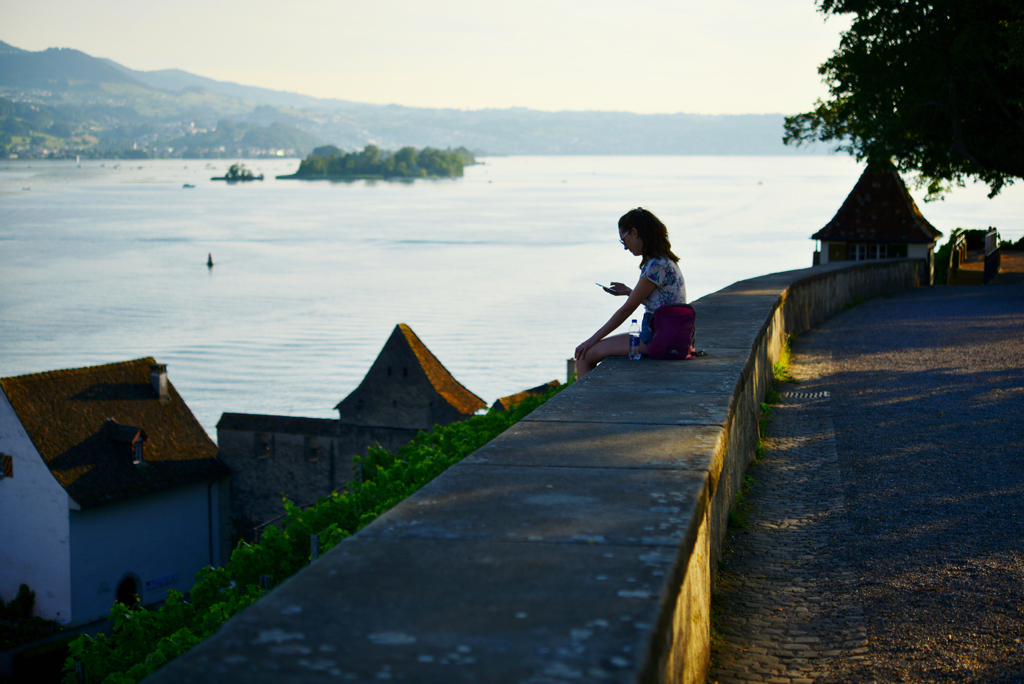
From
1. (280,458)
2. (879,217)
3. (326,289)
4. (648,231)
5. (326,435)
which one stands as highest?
(879,217)

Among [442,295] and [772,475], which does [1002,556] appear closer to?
[772,475]

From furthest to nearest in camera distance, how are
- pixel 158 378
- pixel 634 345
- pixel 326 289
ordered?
pixel 326 289 < pixel 158 378 < pixel 634 345

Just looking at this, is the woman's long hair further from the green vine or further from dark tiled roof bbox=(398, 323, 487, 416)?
dark tiled roof bbox=(398, 323, 487, 416)

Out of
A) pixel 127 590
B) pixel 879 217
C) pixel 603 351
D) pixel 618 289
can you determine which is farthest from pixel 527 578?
pixel 879 217

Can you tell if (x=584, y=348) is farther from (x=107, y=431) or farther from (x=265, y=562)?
(x=107, y=431)

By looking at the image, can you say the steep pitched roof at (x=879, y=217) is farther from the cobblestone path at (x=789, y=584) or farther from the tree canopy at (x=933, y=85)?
the cobblestone path at (x=789, y=584)

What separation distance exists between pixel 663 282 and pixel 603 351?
681 millimetres

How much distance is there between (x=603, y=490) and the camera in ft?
11.8

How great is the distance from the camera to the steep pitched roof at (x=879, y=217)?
45281 mm

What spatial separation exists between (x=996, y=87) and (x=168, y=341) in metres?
60.3

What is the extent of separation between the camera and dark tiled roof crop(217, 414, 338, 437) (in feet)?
138

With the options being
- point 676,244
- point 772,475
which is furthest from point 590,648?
point 676,244

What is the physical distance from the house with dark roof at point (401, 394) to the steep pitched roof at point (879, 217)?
18.9m

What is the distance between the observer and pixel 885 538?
548 centimetres
